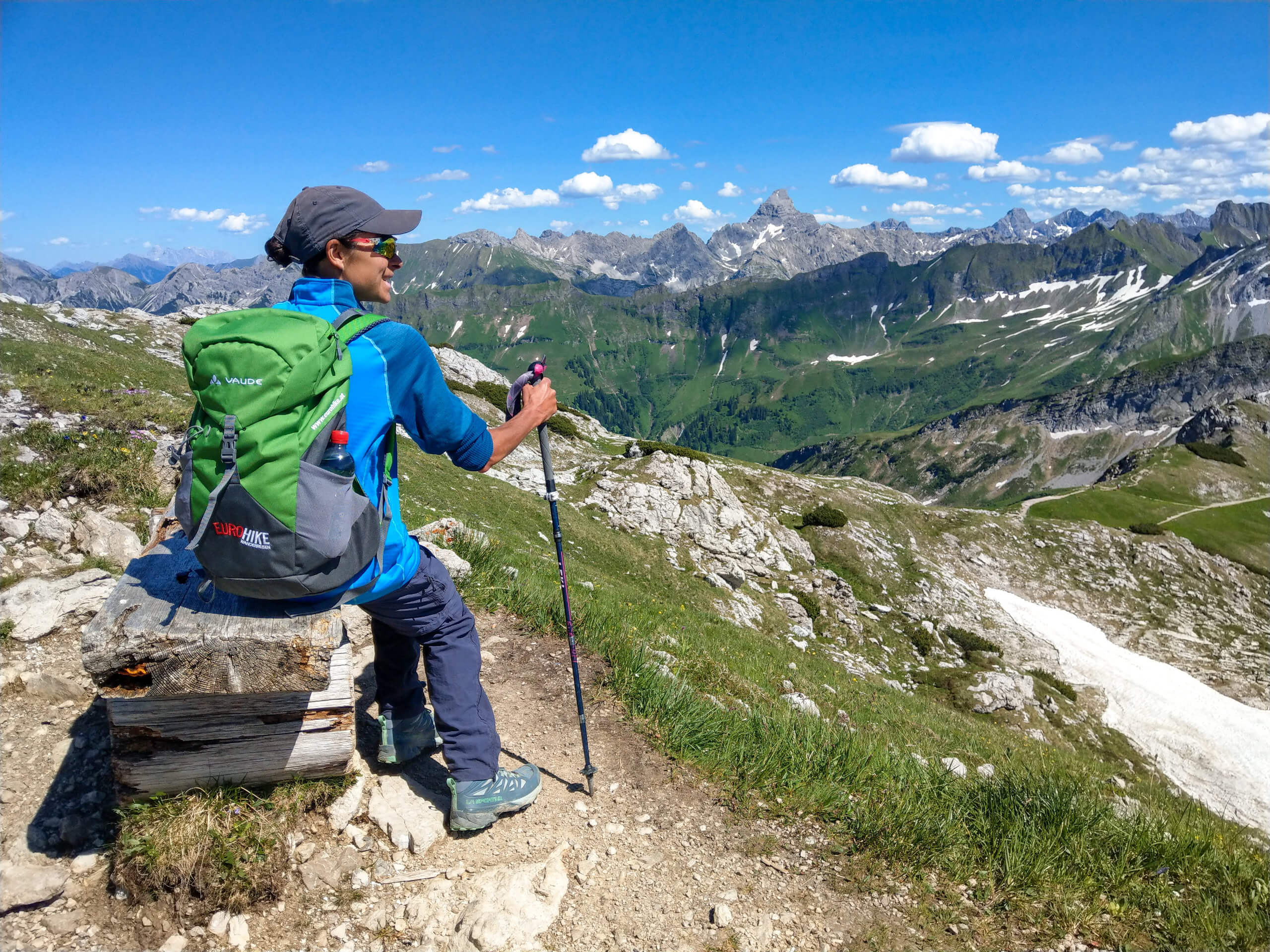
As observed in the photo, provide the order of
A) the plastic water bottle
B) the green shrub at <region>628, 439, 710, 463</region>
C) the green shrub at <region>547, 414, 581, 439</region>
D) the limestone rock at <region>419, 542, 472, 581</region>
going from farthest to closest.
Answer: the green shrub at <region>547, 414, 581, 439</region> < the green shrub at <region>628, 439, 710, 463</region> < the limestone rock at <region>419, 542, 472, 581</region> < the plastic water bottle

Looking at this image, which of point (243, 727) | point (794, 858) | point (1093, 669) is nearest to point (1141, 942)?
point (794, 858)

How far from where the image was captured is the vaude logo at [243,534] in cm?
355

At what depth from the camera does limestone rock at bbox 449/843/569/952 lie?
13.8ft

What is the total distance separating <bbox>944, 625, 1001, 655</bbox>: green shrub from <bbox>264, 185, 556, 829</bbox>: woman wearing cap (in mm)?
43881

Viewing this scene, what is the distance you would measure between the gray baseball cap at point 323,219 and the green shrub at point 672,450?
4220 cm

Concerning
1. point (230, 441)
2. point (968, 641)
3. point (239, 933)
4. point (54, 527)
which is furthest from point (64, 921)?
point (968, 641)

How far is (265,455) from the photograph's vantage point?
348 cm

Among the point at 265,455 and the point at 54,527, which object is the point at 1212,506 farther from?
the point at 54,527

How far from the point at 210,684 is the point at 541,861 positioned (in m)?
2.76

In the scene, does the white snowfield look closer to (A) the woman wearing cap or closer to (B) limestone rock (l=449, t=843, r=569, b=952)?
(B) limestone rock (l=449, t=843, r=569, b=952)

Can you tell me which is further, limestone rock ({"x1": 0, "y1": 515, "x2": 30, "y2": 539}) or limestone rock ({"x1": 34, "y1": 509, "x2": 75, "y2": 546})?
limestone rock ({"x1": 34, "y1": 509, "x2": 75, "y2": 546})

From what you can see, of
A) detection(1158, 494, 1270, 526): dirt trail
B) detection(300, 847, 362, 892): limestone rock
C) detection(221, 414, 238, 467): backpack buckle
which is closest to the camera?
detection(221, 414, 238, 467): backpack buckle

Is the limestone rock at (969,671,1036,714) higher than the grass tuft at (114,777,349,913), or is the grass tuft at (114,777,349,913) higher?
the grass tuft at (114,777,349,913)

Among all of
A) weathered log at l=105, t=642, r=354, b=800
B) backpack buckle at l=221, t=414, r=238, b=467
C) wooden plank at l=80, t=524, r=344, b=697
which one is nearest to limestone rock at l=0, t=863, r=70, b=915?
weathered log at l=105, t=642, r=354, b=800
